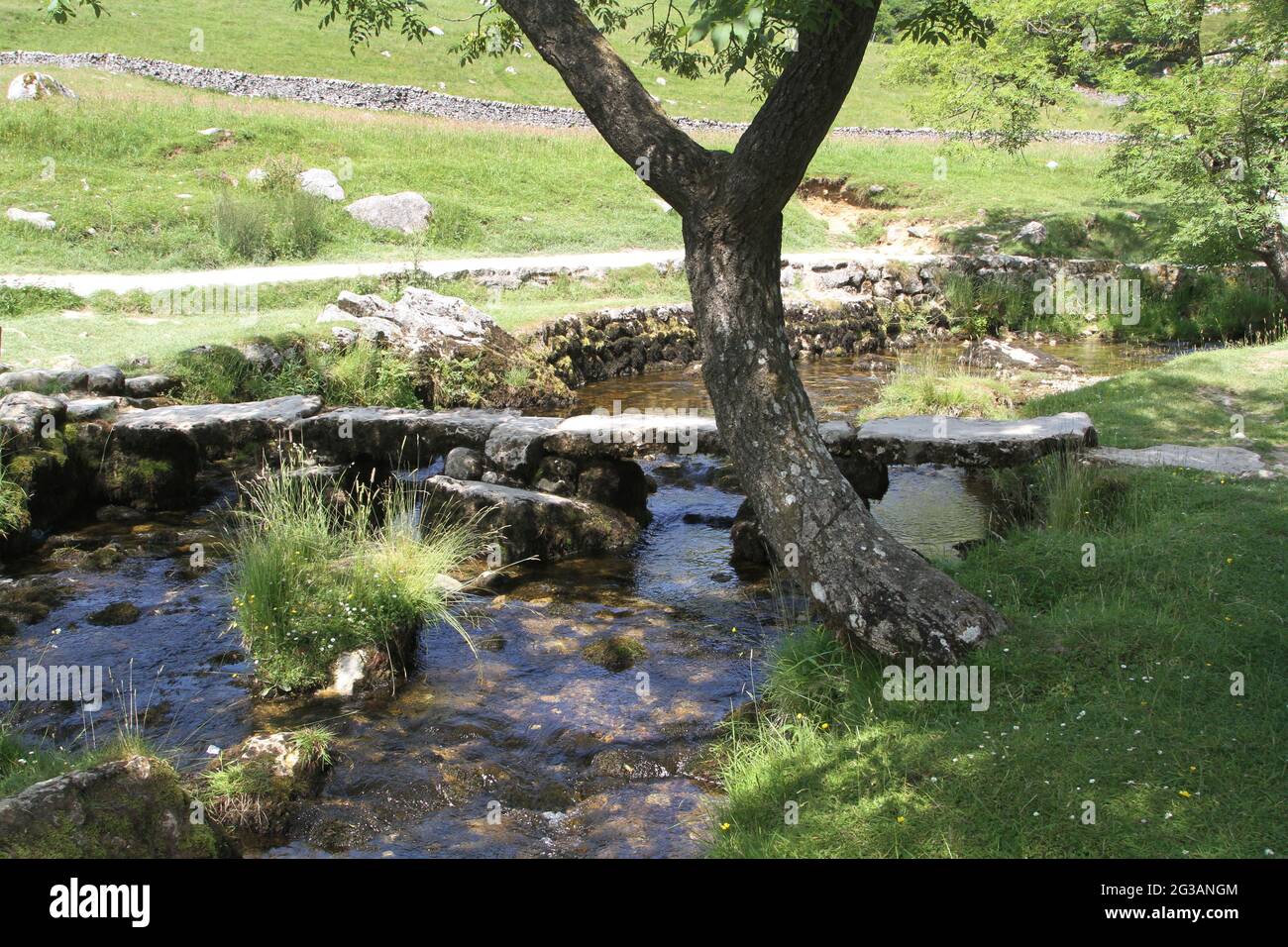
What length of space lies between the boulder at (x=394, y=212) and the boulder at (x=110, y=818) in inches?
720

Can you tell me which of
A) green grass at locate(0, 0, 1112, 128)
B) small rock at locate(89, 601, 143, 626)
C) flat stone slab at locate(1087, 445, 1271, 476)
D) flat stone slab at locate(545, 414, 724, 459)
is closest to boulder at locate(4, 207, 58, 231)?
flat stone slab at locate(545, 414, 724, 459)

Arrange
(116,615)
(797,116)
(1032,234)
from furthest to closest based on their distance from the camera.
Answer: (1032,234) < (116,615) < (797,116)

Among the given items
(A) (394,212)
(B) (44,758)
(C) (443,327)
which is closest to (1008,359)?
(C) (443,327)

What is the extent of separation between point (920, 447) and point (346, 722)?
5208mm

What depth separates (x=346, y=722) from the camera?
6570mm

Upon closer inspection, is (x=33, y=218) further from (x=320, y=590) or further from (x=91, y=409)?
(x=320, y=590)

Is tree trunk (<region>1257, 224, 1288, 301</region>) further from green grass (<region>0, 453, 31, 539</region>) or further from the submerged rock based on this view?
green grass (<region>0, 453, 31, 539</region>)

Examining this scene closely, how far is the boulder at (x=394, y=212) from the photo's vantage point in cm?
2183

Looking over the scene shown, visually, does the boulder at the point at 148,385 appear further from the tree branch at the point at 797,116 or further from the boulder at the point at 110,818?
the tree branch at the point at 797,116

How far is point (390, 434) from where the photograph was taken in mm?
11359

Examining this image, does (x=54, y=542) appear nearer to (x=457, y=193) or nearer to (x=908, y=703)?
(x=908, y=703)

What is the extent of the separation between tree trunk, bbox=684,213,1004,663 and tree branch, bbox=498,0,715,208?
282 mm

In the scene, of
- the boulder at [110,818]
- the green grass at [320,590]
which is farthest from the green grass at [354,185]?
the boulder at [110,818]

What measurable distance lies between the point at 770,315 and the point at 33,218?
56.4 feet
